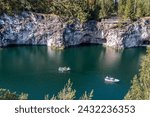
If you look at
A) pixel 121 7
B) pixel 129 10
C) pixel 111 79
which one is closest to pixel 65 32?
pixel 121 7

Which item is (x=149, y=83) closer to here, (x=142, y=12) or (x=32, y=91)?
(x=32, y=91)

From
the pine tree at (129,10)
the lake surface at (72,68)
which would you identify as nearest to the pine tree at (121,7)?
the pine tree at (129,10)

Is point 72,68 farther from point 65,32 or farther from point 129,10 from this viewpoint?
point 129,10

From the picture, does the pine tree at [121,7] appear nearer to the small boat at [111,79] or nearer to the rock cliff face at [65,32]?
the rock cliff face at [65,32]

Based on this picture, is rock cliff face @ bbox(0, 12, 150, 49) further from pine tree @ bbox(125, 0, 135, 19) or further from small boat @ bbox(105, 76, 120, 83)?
small boat @ bbox(105, 76, 120, 83)

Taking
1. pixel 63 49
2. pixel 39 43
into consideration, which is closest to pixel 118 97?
pixel 63 49

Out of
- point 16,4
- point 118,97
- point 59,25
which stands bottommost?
point 118,97

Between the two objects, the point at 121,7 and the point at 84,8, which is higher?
the point at 121,7
